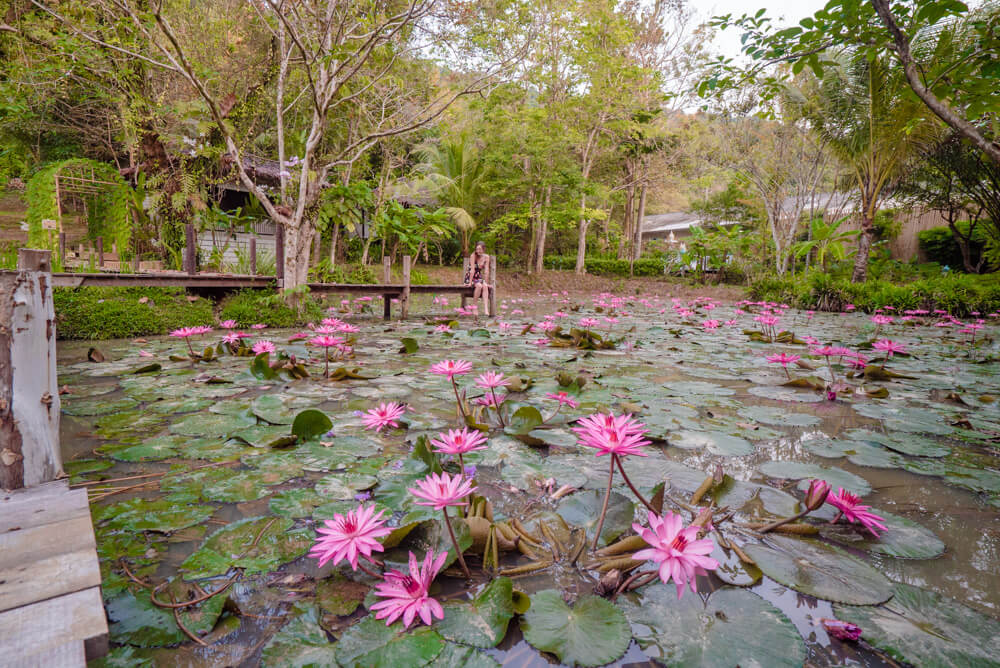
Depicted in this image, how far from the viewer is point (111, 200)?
7.41 metres

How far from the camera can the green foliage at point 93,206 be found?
6320 mm

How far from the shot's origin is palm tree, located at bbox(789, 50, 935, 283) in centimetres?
759

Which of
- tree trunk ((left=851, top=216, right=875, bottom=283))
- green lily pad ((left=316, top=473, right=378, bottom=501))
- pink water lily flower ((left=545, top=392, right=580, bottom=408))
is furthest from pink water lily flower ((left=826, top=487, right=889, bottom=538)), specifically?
tree trunk ((left=851, top=216, right=875, bottom=283))

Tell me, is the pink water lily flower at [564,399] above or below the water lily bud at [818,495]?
below

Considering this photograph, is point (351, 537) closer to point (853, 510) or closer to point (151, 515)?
point (151, 515)

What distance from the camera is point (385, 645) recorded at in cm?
69

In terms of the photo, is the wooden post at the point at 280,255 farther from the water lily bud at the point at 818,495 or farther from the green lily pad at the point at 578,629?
the water lily bud at the point at 818,495

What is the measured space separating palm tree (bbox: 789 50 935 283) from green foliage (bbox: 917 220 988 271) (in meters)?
3.67

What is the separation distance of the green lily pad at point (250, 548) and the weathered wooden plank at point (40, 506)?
0.22m

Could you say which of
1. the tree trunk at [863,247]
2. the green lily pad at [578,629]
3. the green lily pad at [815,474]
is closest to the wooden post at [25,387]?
the green lily pad at [578,629]

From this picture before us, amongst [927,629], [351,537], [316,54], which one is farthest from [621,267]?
[351,537]

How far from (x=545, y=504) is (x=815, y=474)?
796 millimetres

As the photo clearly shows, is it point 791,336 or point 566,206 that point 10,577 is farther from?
point 566,206

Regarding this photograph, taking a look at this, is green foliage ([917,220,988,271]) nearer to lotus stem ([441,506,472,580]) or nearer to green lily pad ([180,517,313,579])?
lotus stem ([441,506,472,580])
